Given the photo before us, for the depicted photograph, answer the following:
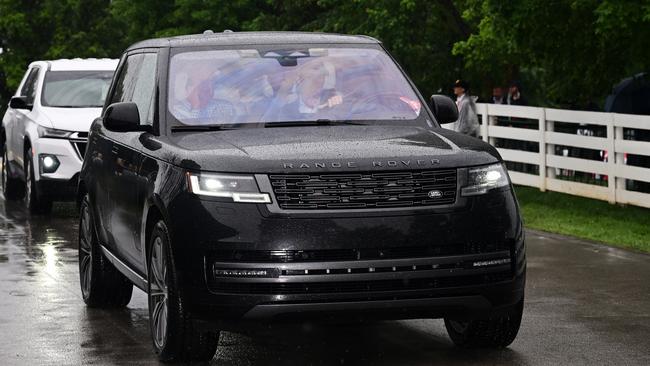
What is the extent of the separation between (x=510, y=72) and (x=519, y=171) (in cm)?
1825

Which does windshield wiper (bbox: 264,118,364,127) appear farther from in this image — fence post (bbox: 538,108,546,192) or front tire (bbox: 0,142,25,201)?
front tire (bbox: 0,142,25,201)

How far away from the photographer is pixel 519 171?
23578mm

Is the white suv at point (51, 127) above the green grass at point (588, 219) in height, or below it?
above

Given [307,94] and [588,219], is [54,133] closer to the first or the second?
[588,219]

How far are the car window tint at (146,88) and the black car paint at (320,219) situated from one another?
77 centimetres

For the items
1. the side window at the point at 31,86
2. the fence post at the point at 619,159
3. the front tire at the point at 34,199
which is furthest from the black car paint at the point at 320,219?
the side window at the point at 31,86

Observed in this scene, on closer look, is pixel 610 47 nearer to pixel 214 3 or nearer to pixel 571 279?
pixel 571 279

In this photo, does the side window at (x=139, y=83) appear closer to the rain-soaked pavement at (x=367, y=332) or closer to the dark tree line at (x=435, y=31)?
the rain-soaked pavement at (x=367, y=332)

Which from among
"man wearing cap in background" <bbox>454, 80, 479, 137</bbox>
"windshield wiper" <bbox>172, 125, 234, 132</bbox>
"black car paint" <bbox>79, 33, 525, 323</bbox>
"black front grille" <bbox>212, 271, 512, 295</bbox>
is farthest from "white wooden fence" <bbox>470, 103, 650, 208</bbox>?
"black front grille" <bbox>212, 271, 512, 295</bbox>

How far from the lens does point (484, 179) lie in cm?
816

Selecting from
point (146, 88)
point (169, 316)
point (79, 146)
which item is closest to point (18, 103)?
point (79, 146)

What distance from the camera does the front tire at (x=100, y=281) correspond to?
1076cm

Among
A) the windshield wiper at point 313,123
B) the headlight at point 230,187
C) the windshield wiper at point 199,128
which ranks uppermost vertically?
the windshield wiper at point 199,128

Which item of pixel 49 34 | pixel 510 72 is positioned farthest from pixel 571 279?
pixel 49 34
